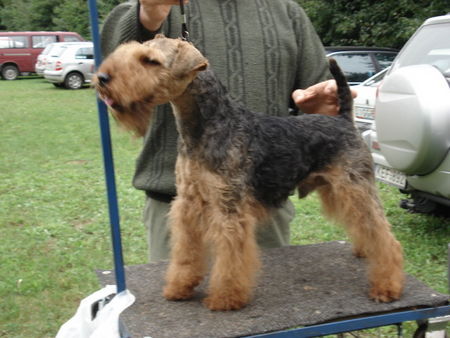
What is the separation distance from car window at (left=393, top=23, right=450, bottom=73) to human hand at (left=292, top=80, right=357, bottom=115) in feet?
11.1

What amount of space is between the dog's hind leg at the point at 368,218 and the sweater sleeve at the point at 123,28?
94cm

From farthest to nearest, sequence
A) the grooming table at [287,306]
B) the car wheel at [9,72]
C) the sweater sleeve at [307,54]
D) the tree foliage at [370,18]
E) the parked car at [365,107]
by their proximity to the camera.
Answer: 1. the car wheel at [9,72]
2. the tree foliage at [370,18]
3. the parked car at [365,107]
4. the sweater sleeve at [307,54]
5. the grooming table at [287,306]

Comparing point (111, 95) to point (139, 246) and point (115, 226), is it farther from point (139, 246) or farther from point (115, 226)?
point (139, 246)

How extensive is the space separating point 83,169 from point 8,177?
1.18m

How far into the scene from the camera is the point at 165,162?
2.63 metres

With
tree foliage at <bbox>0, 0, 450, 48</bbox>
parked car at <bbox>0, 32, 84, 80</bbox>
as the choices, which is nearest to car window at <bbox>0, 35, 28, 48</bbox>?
parked car at <bbox>0, 32, 84, 80</bbox>

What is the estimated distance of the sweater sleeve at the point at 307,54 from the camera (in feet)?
9.03

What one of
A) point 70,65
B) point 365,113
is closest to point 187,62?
point 365,113

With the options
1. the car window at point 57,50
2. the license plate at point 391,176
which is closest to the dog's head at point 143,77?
the license plate at point 391,176

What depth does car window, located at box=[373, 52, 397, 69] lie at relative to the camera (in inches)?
495

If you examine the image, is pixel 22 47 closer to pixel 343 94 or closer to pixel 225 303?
pixel 343 94

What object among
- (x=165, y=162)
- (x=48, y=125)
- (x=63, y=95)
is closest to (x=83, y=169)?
(x=48, y=125)

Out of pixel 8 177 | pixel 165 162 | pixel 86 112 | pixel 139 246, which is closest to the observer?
pixel 165 162

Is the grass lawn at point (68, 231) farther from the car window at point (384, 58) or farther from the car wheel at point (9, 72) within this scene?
the car wheel at point (9, 72)
